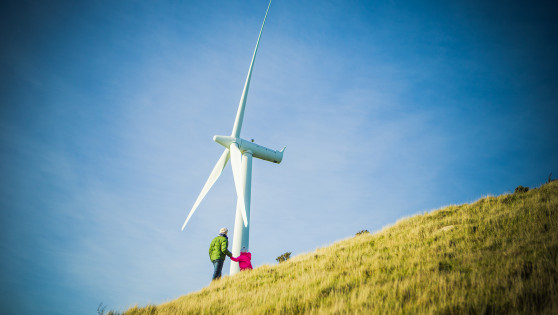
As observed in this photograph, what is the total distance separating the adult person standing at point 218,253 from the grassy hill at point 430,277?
61 centimetres

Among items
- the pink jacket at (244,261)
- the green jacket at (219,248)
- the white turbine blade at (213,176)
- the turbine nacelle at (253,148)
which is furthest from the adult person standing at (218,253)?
the turbine nacelle at (253,148)

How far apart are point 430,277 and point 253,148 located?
1524 cm

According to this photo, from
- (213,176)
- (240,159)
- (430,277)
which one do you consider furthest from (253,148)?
(430,277)

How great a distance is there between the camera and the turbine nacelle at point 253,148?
774 inches

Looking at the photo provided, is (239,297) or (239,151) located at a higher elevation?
(239,151)

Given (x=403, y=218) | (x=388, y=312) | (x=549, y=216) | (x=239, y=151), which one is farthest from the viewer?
(x=239, y=151)

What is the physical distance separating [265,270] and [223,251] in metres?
1.78

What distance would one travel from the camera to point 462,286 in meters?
5.48

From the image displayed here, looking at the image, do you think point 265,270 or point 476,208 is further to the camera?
point 476,208

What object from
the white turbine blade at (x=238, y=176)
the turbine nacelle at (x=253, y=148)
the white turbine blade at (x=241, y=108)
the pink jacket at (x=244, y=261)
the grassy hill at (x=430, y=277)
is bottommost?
the grassy hill at (x=430, y=277)

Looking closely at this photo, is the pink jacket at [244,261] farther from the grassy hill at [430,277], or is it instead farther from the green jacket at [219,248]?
the green jacket at [219,248]

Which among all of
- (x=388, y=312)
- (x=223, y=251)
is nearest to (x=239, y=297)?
(x=223, y=251)

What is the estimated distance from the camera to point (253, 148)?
2039 centimetres

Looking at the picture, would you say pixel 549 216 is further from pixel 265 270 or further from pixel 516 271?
pixel 265 270
